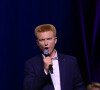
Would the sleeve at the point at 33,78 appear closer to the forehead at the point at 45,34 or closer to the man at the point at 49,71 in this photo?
the man at the point at 49,71

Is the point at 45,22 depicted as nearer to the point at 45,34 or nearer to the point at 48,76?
the point at 45,34

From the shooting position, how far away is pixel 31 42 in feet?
6.88

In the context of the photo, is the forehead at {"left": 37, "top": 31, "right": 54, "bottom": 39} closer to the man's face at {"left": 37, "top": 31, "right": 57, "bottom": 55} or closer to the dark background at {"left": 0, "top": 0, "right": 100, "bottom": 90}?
the man's face at {"left": 37, "top": 31, "right": 57, "bottom": 55}

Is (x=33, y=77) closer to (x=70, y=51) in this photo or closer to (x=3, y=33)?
(x=3, y=33)

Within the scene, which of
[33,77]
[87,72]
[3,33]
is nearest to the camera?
[33,77]

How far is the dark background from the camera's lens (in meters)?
2.02

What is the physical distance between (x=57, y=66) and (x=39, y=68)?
11 centimetres

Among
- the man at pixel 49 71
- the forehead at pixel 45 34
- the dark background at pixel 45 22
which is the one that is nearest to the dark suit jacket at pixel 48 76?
the man at pixel 49 71

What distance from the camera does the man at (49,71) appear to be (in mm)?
1492

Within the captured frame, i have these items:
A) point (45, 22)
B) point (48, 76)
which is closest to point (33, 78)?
point (48, 76)

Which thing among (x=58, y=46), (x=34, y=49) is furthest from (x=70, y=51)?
(x=34, y=49)

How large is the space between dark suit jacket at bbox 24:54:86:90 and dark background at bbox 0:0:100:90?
0.49 meters

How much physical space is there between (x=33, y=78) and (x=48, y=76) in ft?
0.27

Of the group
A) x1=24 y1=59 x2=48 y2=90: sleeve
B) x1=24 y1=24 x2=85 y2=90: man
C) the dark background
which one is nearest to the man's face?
x1=24 y1=24 x2=85 y2=90: man
